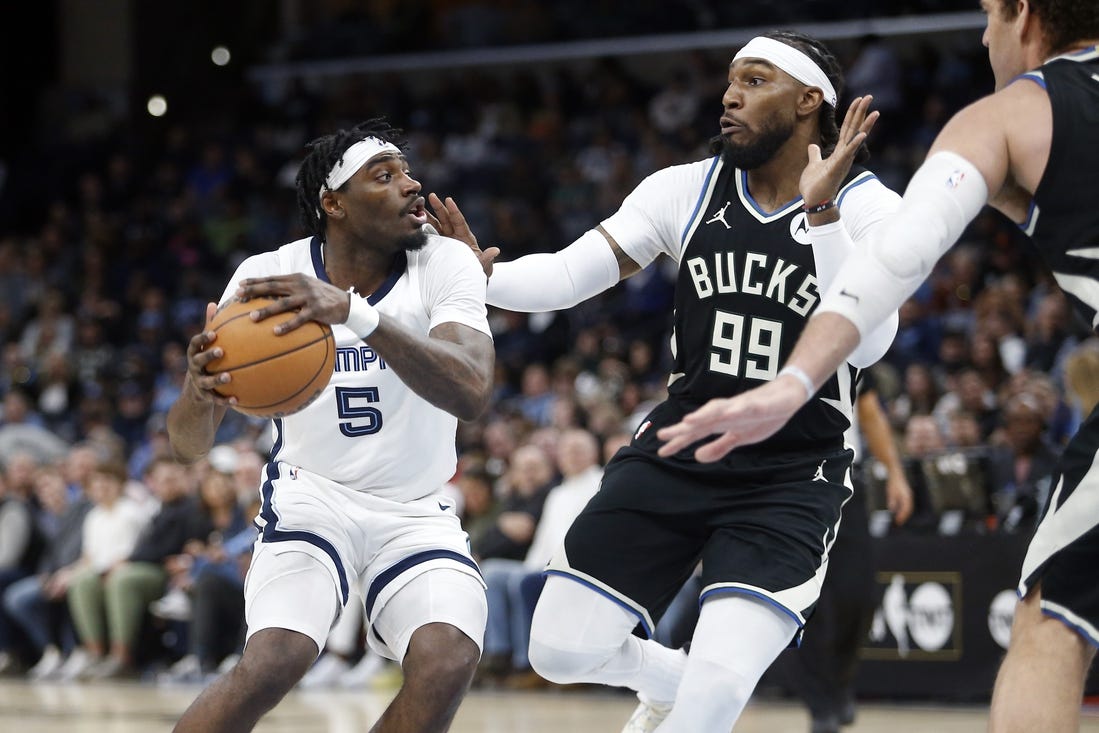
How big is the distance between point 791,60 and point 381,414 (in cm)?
166

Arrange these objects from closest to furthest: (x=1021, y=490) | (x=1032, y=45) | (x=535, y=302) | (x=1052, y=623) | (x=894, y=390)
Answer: (x=1052, y=623) < (x=1032, y=45) < (x=535, y=302) < (x=1021, y=490) < (x=894, y=390)

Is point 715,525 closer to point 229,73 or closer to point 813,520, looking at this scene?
point 813,520

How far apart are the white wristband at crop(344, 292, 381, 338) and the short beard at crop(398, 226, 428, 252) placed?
678 millimetres

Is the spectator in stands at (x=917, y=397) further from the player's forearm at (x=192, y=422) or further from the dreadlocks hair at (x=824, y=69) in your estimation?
the player's forearm at (x=192, y=422)

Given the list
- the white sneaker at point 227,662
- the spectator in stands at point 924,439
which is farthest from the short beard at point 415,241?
the white sneaker at point 227,662

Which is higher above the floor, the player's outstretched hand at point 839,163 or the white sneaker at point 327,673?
the player's outstretched hand at point 839,163

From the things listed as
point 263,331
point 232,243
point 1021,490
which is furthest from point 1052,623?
point 232,243

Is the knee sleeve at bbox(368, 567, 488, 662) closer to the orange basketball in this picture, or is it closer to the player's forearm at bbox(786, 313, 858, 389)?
the orange basketball

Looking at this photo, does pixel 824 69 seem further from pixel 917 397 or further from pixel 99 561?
pixel 99 561

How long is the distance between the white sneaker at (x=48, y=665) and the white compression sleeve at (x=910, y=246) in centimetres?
1073

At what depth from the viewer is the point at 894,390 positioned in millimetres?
11484

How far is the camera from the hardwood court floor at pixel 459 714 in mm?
8484

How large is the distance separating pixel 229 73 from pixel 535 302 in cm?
1770

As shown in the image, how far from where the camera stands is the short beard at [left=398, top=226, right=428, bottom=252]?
16.0 feet
